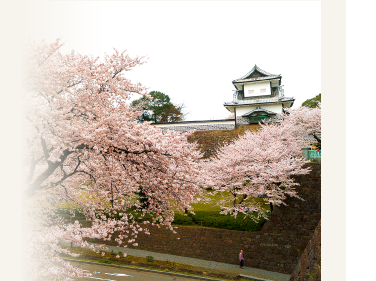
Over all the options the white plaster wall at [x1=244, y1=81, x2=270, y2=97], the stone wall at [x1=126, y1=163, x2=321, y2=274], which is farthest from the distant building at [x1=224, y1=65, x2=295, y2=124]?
the stone wall at [x1=126, y1=163, x2=321, y2=274]

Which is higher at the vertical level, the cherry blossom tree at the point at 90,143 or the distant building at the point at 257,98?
the distant building at the point at 257,98

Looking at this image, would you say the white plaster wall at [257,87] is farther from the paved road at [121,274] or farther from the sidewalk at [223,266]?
the paved road at [121,274]

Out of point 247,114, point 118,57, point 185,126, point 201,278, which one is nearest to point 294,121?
point 247,114

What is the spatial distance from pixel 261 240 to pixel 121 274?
19.5 feet

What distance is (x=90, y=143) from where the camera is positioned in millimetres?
3250

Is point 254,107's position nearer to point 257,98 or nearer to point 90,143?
point 257,98

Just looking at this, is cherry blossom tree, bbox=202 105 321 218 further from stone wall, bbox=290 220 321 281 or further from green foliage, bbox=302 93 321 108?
green foliage, bbox=302 93 321 108

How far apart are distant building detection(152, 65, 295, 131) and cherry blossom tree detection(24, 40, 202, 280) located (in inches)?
567

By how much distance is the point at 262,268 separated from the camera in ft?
28.7

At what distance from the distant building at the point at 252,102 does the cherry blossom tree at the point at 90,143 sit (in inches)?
567

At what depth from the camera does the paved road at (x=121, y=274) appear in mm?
7023

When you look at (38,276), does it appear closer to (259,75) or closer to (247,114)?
(247,114)

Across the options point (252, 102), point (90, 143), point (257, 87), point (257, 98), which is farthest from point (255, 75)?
point (90, 143)

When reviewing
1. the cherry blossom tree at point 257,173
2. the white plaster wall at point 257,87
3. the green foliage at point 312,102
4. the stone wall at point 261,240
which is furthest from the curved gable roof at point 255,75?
the stone wall at point 261,240
